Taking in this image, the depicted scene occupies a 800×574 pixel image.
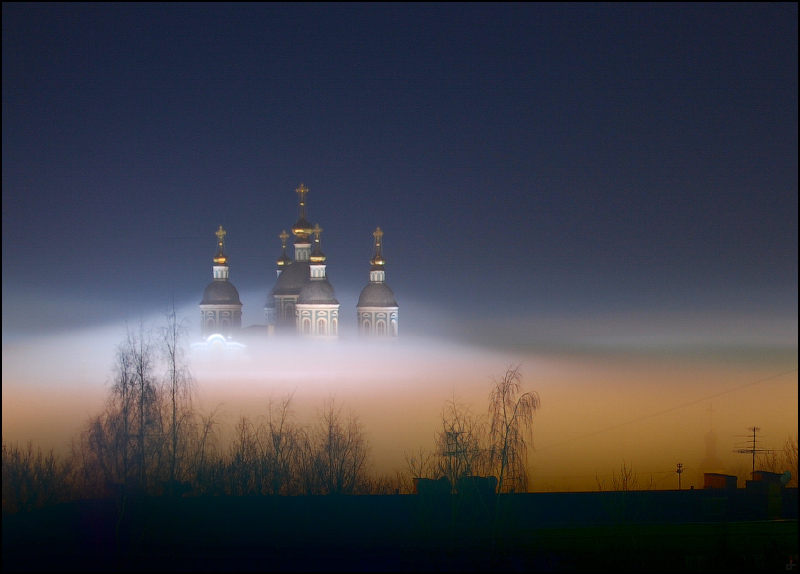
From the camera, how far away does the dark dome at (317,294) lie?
3656cm

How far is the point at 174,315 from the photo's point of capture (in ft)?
79.7

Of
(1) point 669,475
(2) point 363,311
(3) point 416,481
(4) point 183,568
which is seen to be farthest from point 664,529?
(2) point 363,311

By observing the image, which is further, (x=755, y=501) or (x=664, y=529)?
(x=755, y=501)

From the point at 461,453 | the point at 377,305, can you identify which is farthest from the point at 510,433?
the point at 377,305

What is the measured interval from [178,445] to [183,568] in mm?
3503

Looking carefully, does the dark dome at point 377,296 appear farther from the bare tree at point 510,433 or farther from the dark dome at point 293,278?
the bare tree at point 510,433

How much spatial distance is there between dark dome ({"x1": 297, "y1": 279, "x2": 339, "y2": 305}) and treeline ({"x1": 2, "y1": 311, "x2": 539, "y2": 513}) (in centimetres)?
1207

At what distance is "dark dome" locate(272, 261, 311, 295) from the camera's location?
127 feet

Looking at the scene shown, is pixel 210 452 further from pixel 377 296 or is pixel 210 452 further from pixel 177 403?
pixel 377 296

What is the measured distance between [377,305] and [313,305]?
1732 mm

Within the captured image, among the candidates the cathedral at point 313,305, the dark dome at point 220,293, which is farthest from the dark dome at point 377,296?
the dark dome at point 220,293

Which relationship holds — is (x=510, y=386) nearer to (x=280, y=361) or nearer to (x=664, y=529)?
(x=664, y=529)

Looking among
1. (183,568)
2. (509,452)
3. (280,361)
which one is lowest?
(183,568)

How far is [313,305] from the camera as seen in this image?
3650 cm
